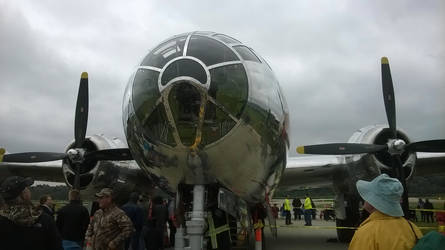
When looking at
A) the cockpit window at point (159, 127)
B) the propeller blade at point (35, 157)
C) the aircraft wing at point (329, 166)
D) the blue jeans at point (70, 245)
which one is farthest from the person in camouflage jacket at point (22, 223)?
the aircraft wing at point (329, 166)

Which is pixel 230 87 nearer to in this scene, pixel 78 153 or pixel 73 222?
pixel 73 222

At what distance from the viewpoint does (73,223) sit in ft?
19.6

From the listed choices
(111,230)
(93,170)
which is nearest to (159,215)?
(93,170)

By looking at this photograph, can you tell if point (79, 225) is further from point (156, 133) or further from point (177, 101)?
point (177, 101)

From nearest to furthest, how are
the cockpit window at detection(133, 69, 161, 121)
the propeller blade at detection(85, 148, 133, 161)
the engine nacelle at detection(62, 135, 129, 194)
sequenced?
1. the cockpit window at detection(133, 69, 161, 121)
2. the propeller blade at detection(85, 148, 133, 161)
3. the engine nacelle at detection(62, 135, 129, 194)

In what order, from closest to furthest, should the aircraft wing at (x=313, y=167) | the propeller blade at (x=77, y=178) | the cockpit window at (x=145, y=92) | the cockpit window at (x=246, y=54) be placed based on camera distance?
the cockpit window at (x=145, y=92), the cockpit window at (x=246, y=54), the propeller blade at (x=77, y=178), the aircraft wing at (x=313, y=167)

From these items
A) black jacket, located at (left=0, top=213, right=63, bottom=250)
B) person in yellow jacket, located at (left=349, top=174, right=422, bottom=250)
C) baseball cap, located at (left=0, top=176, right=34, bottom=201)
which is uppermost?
baseball cap, located at (left=0, top=176, right=34, bottom=201)

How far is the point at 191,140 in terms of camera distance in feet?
15.1

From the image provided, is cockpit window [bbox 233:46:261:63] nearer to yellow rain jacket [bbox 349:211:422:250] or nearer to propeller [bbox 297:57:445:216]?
yellow rain jacket [bbox 349:211:422:250]

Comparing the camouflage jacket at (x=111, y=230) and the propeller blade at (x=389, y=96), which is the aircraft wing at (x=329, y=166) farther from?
the camouflage jacket at (x=111, y=230)

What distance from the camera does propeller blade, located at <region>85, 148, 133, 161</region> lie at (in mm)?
8633

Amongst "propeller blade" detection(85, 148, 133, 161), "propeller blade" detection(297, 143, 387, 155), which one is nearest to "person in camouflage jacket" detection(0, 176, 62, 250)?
"propeller blade" detection(85, 148, 133, 161)

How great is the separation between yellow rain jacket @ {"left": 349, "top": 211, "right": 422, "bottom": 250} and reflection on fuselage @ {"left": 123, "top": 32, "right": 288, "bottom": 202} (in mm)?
2469

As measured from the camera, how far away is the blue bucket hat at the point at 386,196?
238 cm
